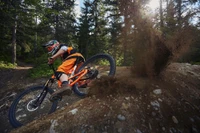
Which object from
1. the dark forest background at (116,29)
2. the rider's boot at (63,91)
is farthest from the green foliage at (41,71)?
the rider's boot at (63,91)

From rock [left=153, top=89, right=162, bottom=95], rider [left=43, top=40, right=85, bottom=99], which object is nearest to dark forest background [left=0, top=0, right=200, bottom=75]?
rock [left=153, top=89, right=162, bottom=95]

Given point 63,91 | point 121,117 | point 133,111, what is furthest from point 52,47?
point 133,111

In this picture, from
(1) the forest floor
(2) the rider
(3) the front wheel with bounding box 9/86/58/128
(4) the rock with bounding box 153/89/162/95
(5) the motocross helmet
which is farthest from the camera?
(5) the motocross helmet

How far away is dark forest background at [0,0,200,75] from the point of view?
467 cm

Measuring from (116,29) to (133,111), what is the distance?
586 inches

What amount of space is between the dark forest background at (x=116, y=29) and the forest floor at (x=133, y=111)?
3.29 feet

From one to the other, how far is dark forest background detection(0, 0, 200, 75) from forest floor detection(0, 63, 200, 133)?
3.29 feet

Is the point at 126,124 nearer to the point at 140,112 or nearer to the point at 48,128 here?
the point at 140,112

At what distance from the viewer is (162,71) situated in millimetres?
4883

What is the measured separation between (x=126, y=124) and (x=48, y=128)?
1.82 m

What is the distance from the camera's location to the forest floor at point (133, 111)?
9.89ft

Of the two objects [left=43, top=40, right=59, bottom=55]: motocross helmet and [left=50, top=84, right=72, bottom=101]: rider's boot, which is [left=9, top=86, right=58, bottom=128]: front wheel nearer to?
[left=50, top=84, right=72, bottom=101]: rider's boot

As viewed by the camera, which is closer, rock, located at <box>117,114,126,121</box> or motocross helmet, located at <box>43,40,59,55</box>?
rock, located at <box>117,114,126,121</box>

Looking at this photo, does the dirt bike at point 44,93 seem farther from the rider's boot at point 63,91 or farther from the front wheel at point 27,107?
the rider's boot at point 63,91
